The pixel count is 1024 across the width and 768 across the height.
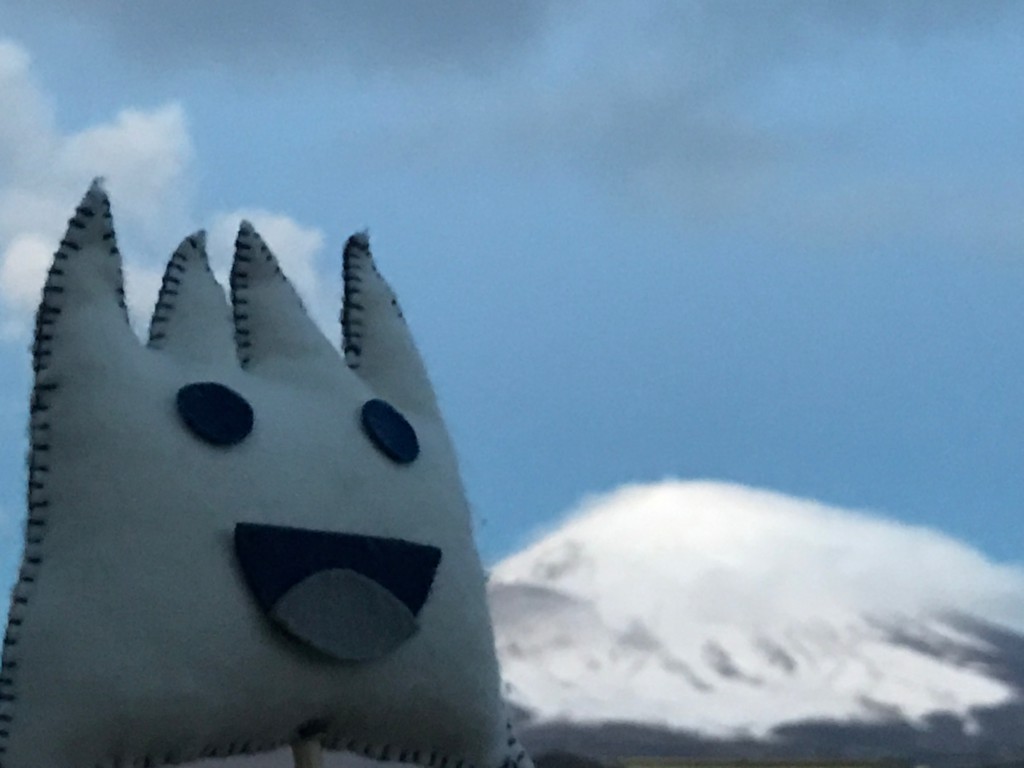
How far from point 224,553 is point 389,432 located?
256 millimetres

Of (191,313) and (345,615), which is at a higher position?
A: (191,313)

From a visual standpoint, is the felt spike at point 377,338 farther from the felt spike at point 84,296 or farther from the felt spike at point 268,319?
the felt spike at point 84,296

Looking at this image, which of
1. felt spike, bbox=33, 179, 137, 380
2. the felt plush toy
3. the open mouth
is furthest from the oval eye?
felt spike, bbox=33, 179, 137, 380

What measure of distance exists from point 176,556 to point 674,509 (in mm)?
2011

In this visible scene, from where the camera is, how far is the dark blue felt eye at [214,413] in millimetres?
1261

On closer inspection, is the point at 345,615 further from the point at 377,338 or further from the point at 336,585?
the point at 377,338

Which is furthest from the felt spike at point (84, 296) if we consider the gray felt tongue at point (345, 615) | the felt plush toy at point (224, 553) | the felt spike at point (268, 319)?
the gray felt tongue at point (345, 615)

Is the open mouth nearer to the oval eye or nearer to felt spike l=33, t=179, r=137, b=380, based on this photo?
the oval eye

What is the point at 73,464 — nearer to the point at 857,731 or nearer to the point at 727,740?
the point at 727,740

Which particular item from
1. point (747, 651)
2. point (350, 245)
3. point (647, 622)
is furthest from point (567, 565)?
point (350, 245)

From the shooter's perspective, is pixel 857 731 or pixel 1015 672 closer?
pixel 857 731

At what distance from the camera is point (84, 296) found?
4.24 feet

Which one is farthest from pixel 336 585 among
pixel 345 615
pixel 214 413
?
pixel 214 413

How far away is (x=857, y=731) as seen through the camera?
9.27ft
